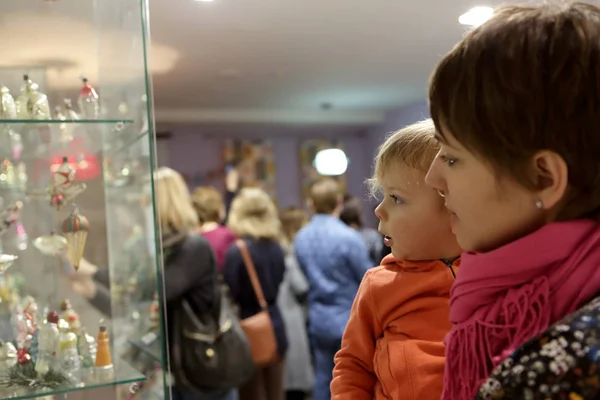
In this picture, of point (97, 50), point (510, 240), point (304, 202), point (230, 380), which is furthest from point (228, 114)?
point (510, 240)

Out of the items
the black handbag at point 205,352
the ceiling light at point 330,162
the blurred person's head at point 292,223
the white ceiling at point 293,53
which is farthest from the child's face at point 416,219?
the ceiling light at point 330,162

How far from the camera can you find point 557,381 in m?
0.63

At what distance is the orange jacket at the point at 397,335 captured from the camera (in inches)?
39.4

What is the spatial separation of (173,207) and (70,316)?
0.87 metres

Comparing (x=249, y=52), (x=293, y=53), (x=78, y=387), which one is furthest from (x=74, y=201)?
(x=293, y=53)

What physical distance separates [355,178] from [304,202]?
697 millimetres

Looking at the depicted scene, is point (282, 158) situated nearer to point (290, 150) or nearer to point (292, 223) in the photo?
point (290, 150)

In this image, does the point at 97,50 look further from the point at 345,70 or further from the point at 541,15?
→ the point at 345,70

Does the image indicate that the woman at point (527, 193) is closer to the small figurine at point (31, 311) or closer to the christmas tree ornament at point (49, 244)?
the small figurine at point (31, 311)

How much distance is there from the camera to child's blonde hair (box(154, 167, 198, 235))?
7.77ft

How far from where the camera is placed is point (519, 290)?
73cm

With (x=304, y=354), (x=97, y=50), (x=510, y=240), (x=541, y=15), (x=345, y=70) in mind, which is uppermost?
(x=345, y=70)

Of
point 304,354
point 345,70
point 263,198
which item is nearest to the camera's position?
point 263,198

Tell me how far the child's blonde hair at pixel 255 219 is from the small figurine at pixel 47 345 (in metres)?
1.64
